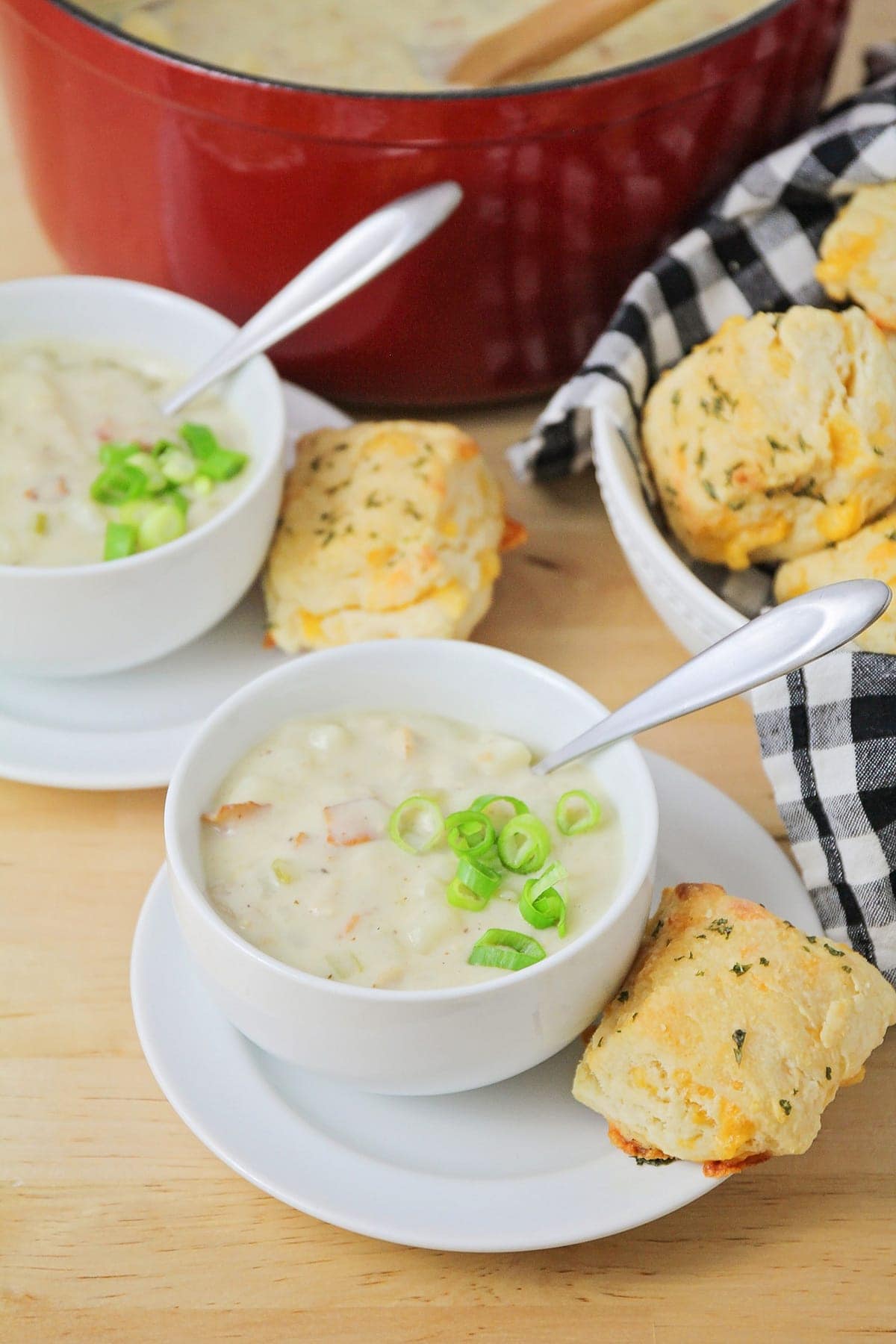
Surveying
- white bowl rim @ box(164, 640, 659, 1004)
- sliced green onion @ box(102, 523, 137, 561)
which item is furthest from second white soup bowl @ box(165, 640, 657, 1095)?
sliced green onion @ box(102, 523, 137, 561)

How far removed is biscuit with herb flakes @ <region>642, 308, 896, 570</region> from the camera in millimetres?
1527

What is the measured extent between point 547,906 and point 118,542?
653mm

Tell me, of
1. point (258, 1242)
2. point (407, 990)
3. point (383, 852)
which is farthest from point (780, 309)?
point (258, 1242)

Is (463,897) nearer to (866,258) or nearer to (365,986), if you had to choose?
(365,986)

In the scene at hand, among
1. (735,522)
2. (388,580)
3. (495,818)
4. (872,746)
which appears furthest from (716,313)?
(495,818)

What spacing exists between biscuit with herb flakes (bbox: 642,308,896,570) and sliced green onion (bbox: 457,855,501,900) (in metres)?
0.52

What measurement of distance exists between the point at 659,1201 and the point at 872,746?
0.47 metres

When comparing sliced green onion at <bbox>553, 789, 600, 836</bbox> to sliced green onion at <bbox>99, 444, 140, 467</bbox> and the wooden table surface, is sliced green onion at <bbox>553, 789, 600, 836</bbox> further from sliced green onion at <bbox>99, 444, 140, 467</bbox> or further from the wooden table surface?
sliced green onion at <bbox>99, 444, 140, 467</bbox>

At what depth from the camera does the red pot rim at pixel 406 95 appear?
164 cm

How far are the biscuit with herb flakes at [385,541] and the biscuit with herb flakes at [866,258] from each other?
446mm

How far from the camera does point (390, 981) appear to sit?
1.19 metres

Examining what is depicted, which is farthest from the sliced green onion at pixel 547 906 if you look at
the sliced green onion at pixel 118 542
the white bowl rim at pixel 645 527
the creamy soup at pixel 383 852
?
the sliced green onion at pixel 118 542

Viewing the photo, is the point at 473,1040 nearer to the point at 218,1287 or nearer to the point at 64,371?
the point at 218,1287

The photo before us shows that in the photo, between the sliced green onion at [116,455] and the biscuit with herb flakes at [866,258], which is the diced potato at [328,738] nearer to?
the sliced green onion at [116,455]
